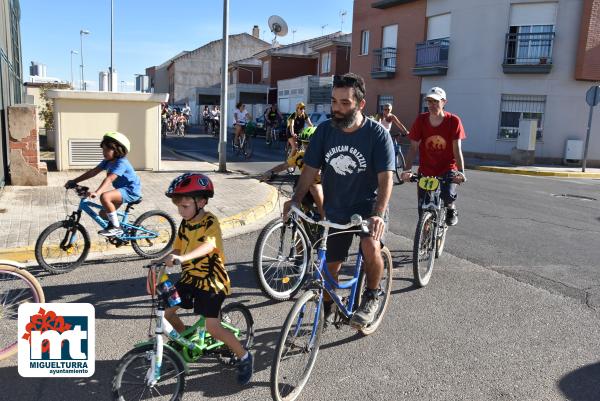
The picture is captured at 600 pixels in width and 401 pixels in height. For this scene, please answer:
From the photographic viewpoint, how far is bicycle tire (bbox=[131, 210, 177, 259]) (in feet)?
20.8

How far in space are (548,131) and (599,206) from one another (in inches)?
472

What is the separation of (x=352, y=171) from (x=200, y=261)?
128cm

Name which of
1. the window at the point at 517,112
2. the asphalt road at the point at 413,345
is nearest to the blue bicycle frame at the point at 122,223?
the asphalt road at the point at 413,345

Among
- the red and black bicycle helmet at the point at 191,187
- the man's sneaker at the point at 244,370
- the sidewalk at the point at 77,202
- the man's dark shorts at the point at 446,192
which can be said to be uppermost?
the red and black bicycle helmet at the point at 191,187

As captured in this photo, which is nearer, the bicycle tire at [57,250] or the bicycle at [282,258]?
the bicycle at [282,258]

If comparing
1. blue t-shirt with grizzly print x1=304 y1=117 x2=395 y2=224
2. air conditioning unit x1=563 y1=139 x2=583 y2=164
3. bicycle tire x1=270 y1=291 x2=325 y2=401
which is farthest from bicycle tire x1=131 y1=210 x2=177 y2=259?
air conditioning unit x1=563 y1=139 x2=583 y2=164

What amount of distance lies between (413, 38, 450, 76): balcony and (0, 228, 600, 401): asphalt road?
825 inches

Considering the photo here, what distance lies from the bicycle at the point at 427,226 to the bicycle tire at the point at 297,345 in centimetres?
229

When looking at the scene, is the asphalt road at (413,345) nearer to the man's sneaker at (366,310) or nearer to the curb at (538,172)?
the man's sneaker at (366,310)

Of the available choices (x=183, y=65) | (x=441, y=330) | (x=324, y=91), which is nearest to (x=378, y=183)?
(x=441, y=330)

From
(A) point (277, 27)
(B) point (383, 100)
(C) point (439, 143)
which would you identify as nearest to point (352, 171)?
(C) point (439, 143)

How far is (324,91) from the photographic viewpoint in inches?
1480

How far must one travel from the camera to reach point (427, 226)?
18.9ft

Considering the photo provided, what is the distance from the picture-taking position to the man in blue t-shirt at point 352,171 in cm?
372
